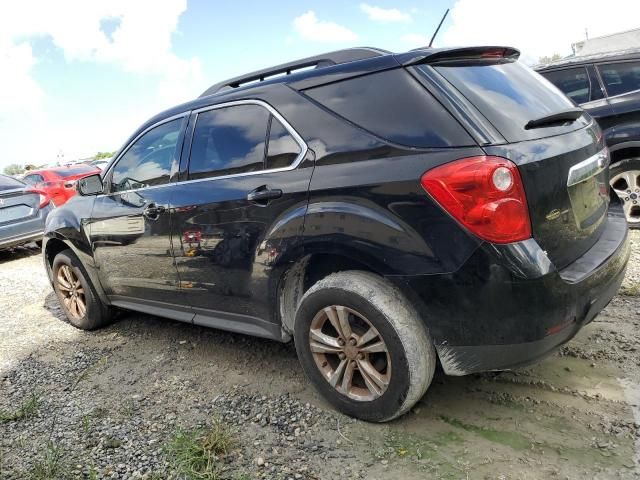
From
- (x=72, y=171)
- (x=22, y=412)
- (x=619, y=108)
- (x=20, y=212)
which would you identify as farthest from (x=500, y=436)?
(x=72, y=171)

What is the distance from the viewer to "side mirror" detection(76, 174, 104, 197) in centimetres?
386

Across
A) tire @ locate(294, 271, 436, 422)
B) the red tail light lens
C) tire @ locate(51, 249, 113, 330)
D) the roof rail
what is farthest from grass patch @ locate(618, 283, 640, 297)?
the red tail light lens

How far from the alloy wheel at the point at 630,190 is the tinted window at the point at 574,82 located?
2.94 ft

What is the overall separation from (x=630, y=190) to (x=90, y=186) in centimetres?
507

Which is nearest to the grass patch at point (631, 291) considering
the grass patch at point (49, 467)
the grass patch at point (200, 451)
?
the grass patch at point (200, 451)

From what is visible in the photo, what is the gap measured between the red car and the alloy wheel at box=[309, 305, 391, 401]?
28.6ft

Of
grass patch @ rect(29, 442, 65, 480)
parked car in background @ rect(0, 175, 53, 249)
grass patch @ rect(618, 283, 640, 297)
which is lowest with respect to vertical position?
grass patch @ rect(618, 283, 640, 297)

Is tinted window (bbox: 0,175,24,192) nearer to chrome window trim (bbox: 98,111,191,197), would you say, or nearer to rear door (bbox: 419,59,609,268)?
chrome window trim (bbox: 98,111,191,197)

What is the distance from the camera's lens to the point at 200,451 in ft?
7.55

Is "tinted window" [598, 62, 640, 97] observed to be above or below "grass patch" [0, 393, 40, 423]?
above

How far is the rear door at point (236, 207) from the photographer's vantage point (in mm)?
2572

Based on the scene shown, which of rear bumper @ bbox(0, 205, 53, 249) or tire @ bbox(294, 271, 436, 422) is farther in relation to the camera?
rear bumper @ bbox(0, 205, 53, 249)

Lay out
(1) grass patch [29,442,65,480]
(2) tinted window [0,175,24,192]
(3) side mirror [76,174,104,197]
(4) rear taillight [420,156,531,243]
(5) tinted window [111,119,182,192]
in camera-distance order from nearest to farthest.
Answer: (4) rear taillight [420,156,531,243]
(1) grass patch [29,442,65,480]
(5) tinted window [111,119,182,192]
(3) side mirror [76,174,104,197]
(2) tinted window [0,175,24,192]

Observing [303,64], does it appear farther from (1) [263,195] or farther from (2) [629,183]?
(2) [629,183]
